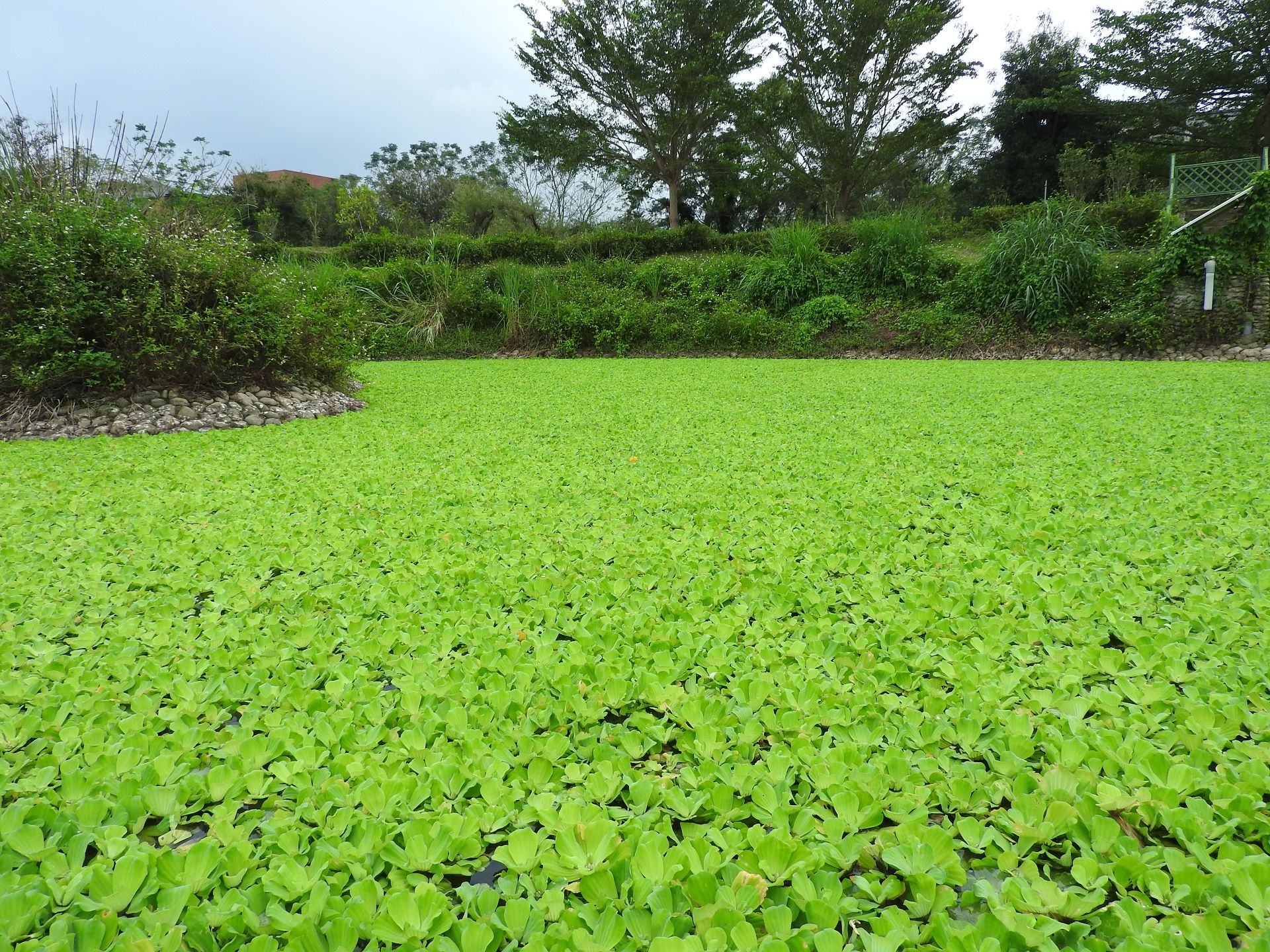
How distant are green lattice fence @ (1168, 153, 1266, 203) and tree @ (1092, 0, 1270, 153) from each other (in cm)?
741

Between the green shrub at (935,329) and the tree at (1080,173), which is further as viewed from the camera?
the tree at (1080,173)

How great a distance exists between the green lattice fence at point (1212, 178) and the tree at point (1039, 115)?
21.4 ft

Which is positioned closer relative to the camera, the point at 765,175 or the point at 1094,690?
the point at 1094,690

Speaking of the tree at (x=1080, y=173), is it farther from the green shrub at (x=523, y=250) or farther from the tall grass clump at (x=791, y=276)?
the green shrub at (x=523, y=250)

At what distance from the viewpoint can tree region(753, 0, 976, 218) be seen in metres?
15.3

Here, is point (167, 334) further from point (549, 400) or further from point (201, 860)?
point (201, 860)

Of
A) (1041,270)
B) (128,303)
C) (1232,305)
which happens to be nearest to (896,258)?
(1041,270)

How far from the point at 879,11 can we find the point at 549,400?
15.4m

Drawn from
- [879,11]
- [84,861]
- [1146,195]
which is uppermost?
[879,11]

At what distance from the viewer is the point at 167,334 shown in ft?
13.9

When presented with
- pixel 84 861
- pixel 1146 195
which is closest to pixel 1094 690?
pixel 84 861

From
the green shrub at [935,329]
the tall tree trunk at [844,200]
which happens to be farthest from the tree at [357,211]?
the green shrub at [935,329]

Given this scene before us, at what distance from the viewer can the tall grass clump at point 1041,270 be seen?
8453mm

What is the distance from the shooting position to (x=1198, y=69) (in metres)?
15.4
